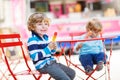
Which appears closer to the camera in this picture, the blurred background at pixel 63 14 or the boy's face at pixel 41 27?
the boy's face at pixel 41 27

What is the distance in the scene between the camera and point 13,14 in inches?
272

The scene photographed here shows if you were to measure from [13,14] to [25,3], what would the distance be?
1.18ft

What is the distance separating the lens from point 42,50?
285cm

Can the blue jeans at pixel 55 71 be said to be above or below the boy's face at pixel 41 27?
below

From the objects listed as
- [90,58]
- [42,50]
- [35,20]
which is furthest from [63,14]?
[42,50]

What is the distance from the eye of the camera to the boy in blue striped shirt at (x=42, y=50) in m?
2.82

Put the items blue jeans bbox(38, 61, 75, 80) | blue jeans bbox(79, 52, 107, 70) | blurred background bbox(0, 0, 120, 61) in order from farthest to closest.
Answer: blurred background bbox(0, 0, 120, 61) → blue jeans bbox(79, 52, 107, 70) → blue jeans bbox(38, 61, 75, 80)

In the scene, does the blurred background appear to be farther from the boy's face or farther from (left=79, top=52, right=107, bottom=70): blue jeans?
the boy's face

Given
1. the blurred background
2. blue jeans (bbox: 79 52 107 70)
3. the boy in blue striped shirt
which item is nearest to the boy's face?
the boy in blue striped shirt

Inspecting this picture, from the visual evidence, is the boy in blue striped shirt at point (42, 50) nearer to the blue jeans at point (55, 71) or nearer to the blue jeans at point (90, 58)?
the blue jeans at point (55, 71)

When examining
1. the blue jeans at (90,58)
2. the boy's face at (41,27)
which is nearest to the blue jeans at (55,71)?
the boy's face at (41,27)

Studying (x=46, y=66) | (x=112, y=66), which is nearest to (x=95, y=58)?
Result: (x=46, y=66)

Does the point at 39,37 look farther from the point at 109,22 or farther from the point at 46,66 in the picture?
the point at 109,22

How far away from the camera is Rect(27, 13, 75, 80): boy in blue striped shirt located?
2824 millimetres
